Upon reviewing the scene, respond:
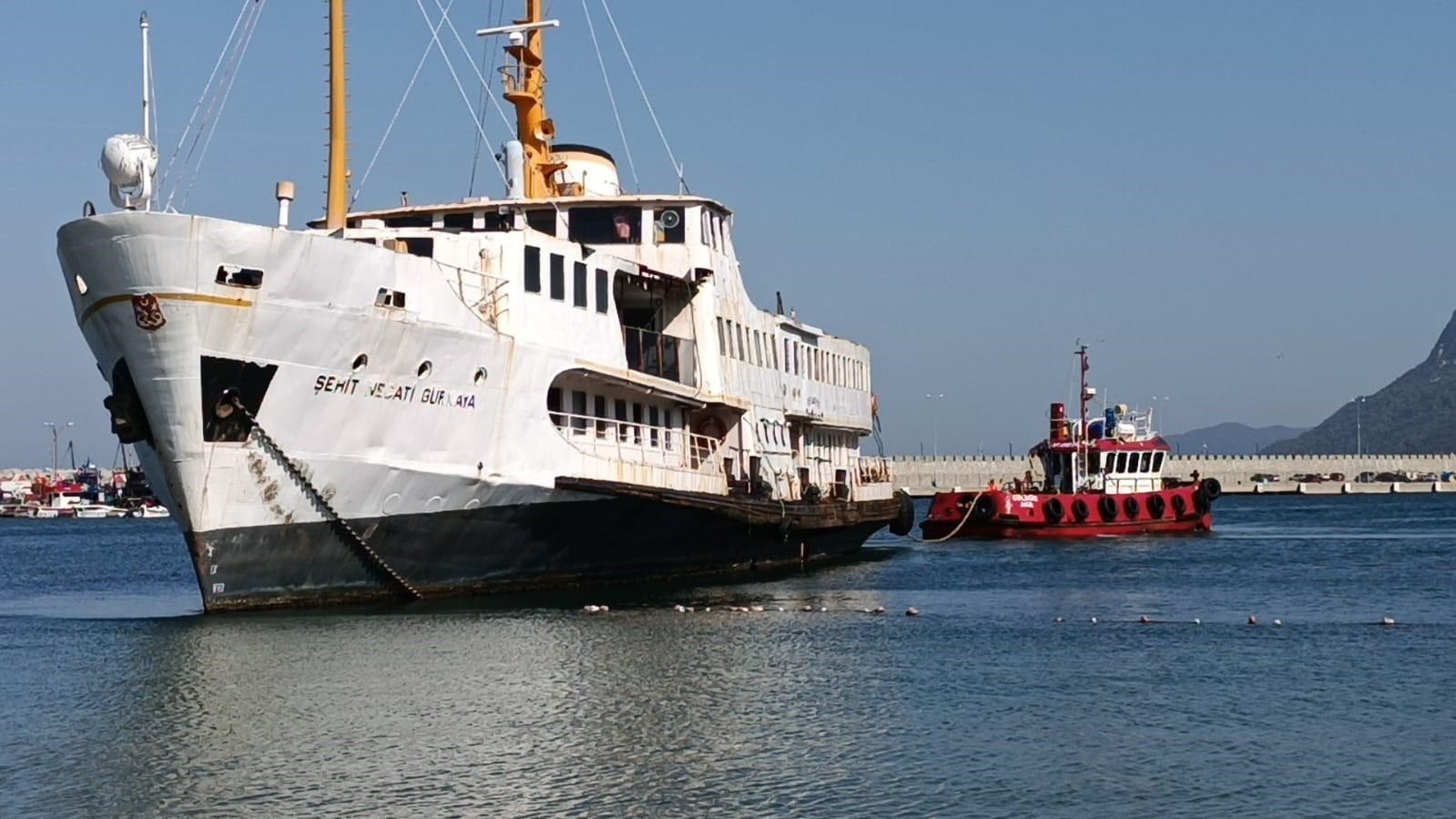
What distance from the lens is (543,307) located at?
27.5 meters

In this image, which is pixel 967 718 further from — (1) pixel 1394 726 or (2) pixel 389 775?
(2) pixel 389 775

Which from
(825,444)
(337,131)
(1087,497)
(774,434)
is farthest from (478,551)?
(1087,497)

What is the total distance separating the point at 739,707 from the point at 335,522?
8.70 metres

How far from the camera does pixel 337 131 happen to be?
27.5 meters

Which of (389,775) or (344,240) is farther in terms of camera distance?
(344,240)

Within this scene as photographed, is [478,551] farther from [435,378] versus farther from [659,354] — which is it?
[659,354]

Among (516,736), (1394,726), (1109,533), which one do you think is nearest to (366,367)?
(516,736)

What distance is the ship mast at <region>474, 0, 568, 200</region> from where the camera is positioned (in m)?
33.6

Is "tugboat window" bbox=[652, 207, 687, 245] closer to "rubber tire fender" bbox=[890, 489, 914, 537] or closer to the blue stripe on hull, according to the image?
the blue stripe on hull

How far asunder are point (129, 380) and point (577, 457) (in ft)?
24.2

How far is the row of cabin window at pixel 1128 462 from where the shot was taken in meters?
56.2

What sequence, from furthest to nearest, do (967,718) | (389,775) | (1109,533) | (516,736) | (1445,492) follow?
(1445,492) → (1109,533) → (967,718) → (516,736) → (389,775)

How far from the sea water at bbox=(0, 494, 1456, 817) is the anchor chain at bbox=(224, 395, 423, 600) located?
22.8 inches

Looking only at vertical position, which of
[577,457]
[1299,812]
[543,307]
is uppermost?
[543,307]
